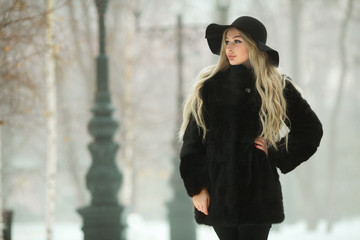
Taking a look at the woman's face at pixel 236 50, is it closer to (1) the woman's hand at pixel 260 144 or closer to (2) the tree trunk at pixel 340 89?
(1) the woman's hand at pixel 260 144

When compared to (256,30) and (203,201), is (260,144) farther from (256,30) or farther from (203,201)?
(256,30)

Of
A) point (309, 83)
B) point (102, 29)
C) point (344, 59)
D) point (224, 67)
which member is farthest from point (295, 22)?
point (224, 67)

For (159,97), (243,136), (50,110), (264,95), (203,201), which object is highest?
(159,97)

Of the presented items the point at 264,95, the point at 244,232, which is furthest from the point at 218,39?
the point at 244,232

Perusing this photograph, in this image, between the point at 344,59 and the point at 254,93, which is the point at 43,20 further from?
the point at 344,59

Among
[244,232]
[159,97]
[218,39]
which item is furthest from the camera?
[159,97]

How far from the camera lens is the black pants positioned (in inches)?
162

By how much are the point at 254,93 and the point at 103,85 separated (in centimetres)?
445

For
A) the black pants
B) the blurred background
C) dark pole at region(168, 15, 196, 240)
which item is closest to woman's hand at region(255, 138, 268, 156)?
the black pants

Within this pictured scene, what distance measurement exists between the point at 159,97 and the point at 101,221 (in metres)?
19.4

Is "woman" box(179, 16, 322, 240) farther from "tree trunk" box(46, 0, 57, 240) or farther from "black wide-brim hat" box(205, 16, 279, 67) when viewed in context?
"tree trunk" box(46, 0, 57, 240)

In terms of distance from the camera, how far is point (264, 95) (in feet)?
13.8

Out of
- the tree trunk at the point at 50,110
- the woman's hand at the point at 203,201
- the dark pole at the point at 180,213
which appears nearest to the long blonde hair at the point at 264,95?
the woman's hand at the point at 203,201

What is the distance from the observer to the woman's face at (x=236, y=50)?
432cm
